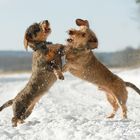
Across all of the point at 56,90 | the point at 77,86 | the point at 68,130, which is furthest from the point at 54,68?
the point at 77,86

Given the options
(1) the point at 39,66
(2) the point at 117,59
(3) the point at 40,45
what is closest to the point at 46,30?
(3) the point at 40,45

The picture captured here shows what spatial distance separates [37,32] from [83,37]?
0.78 m

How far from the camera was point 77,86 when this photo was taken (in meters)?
24.2

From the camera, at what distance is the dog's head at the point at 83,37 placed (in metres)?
10.3

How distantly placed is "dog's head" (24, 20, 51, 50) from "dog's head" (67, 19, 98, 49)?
433mm

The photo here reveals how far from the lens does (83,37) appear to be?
10391 mm

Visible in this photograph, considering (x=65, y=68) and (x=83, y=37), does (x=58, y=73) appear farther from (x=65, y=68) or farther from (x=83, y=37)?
(x=83, y=37)

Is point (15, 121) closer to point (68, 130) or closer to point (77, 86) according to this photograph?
point (68, 130)

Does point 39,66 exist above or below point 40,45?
below

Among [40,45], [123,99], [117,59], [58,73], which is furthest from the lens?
[117,59]

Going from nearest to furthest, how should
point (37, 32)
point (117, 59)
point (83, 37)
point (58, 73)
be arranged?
point (58, 73), point (37, 32), point (83, 37), point (117, 59)

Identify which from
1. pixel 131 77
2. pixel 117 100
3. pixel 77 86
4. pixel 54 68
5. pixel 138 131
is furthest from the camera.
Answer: pixel 131 77

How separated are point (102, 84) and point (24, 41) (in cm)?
148

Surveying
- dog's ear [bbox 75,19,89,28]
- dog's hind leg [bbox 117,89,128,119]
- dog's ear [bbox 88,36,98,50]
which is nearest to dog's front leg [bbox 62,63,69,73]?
dog's ear [bbox 88,36,98,50]
